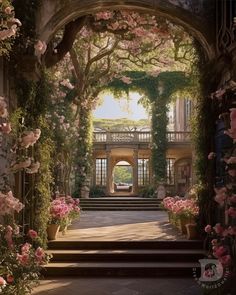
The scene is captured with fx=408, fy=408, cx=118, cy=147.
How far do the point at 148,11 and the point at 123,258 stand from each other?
425 cm

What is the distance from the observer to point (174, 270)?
610 centimetres

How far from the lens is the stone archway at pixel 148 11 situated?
6.74 meters

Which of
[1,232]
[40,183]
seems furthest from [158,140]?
[1,232]

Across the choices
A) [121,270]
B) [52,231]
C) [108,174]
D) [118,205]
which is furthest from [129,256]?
[108,174]

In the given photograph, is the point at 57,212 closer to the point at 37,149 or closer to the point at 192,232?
the point at 37,149

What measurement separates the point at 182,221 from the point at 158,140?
14.4 meters

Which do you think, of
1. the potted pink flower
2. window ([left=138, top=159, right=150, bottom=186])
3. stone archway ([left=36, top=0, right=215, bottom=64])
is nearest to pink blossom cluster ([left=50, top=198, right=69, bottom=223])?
the potted pink flower

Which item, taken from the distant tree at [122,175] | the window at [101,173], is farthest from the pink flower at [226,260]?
the distant tree at [122,175]

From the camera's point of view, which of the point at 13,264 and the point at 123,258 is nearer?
the point at 13,264

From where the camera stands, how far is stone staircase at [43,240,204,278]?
611 cm

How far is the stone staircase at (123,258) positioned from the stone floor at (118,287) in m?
0.21

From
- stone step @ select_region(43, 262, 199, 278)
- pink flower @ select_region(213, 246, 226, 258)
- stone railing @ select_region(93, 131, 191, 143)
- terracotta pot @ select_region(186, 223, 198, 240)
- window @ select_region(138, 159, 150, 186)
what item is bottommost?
stone step @ select_region(43, 262, 199, 278)

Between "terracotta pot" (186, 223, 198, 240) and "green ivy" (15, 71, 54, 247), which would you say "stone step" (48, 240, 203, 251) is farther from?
"green ivy" (15, 71, 54, 247)

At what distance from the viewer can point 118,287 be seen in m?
5.43
